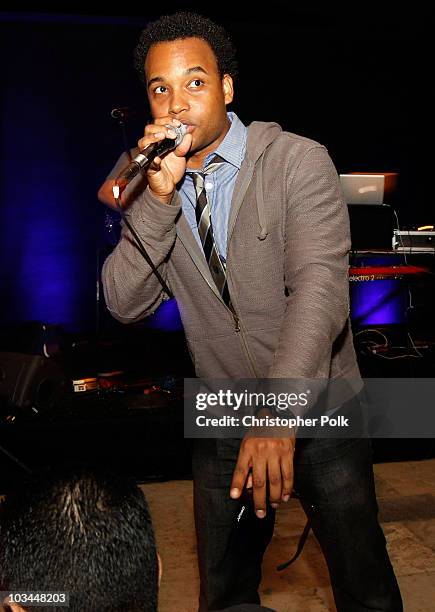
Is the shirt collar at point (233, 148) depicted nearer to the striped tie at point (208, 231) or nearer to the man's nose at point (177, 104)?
the striped tie at point (208, 231)

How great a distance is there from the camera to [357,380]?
2018 millimetres

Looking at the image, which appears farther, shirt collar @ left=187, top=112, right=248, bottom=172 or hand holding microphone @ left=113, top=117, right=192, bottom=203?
shirt collar @ left=187, top=112, right=248, bottom=172

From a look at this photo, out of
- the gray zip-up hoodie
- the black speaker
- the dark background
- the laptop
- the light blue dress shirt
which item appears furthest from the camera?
the dark background

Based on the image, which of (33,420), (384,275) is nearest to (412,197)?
(384,275)

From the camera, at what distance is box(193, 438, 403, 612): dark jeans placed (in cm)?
188

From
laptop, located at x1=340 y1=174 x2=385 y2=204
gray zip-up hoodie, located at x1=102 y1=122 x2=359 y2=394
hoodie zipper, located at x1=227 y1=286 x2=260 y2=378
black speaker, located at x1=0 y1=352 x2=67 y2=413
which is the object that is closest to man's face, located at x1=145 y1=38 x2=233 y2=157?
gray zip-up hoodie, located at x1=102 y1=122 x2=359 y2=394

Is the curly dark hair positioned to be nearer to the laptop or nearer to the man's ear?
the man's ear

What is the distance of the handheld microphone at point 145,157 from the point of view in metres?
1.74

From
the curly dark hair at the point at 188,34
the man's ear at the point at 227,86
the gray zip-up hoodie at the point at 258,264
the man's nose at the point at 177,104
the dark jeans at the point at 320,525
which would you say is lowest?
the dark jeans at the point at 320,525

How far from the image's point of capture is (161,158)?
6.07ft

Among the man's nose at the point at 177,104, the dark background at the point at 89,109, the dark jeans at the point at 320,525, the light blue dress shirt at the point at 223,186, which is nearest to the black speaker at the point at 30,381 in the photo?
the dark background at the point at 89,109

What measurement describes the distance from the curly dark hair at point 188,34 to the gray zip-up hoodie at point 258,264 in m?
0.23

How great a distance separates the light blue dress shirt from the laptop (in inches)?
158

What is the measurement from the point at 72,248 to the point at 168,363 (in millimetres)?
1945
